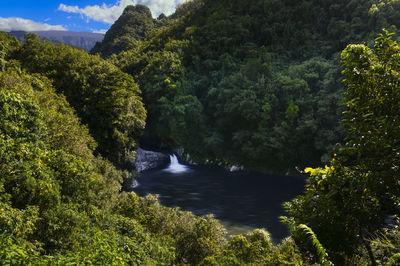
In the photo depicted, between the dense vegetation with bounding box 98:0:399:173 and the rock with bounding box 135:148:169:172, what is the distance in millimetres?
5395

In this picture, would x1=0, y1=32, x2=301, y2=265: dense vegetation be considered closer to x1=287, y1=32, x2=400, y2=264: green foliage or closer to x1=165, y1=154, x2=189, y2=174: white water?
x1=287, y1=32, x2=400, y2=264: green foliage

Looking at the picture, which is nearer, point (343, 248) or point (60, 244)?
point (343, 248)

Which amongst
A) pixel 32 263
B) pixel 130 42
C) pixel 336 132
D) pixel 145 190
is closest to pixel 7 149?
pixel 32 263

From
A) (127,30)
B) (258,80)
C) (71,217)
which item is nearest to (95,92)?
(71,217)

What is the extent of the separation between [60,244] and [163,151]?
40.1 meters

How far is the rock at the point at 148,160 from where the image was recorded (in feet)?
130

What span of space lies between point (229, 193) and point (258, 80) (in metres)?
19.4

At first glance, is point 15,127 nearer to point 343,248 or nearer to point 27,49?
point 343,248

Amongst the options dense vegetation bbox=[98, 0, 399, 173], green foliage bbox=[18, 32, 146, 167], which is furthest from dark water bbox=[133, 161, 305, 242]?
green foliage bbox=[18, 32, 146, 167]

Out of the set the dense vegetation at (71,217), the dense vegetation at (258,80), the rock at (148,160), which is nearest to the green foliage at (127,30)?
the dense vegetation at (258,80)

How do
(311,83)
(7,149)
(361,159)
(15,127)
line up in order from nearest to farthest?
(361,159)
(7,149)
(15,127)
(311,83)

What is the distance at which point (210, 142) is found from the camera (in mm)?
44875

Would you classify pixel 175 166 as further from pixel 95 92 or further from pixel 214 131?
pixel 95 92

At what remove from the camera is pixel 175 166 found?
4391 centimetres
